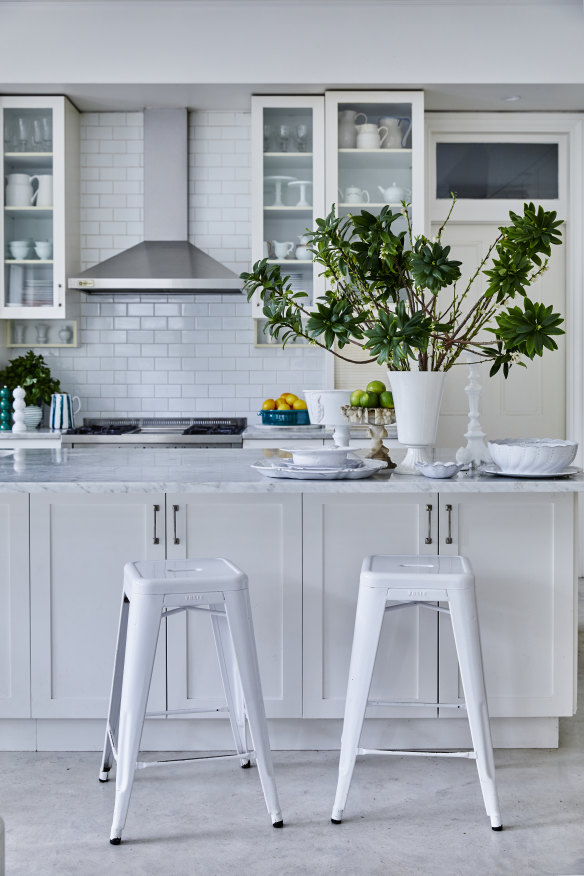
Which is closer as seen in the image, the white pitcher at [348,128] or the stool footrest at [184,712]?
the stool footrest at [184,712]

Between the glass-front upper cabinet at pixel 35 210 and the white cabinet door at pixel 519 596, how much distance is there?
10.5 feet

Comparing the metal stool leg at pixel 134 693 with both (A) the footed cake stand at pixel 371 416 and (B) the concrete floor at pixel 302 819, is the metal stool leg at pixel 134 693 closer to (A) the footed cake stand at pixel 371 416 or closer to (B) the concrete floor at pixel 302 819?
(B) the concrete floor at pixel 302 819

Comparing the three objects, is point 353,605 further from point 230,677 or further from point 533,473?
point 533,473

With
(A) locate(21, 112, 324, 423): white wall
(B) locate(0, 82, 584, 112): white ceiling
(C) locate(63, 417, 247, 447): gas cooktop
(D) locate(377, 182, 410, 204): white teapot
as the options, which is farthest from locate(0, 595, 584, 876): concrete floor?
(B) locate(0, 82, 584, 112): white ceiling

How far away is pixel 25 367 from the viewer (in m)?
→ 5.55

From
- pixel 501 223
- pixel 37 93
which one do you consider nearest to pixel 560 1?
pixel 501 223

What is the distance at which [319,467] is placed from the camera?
285 cm

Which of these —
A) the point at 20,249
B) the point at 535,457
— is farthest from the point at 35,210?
the point at 535,457

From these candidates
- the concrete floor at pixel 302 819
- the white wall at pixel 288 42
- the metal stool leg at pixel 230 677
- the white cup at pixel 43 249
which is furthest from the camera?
the white cup at pixel 43 249

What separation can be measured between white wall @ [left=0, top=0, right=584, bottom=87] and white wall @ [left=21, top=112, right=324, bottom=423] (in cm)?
76

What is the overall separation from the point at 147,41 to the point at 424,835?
4.26 meters

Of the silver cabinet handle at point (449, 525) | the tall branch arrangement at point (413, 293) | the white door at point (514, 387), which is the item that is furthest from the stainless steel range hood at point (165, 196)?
the silver cabinet handle at point (449, 525)

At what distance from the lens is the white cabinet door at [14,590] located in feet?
9.61

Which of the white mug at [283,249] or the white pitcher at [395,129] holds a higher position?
the white pitcher at [395,129]
